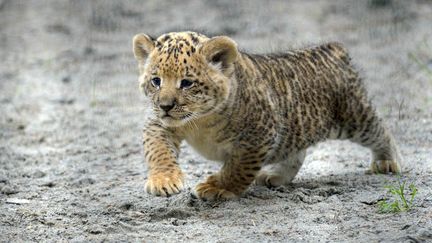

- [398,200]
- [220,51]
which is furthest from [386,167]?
Result: [220,51]

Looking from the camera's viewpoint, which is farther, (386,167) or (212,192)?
(386,167)

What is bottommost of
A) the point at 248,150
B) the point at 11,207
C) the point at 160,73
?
the point at 11,207

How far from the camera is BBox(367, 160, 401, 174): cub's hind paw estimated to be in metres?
8.84

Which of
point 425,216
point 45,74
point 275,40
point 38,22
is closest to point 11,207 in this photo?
point 425,216

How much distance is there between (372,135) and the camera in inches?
352

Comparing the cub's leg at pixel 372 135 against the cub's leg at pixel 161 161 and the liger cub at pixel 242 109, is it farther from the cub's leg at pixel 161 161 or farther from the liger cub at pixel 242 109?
the cub's leg at pixel 161 161

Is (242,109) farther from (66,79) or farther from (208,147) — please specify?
(66,79)

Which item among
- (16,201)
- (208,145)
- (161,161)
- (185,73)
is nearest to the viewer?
(185,73)

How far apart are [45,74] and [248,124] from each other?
6.14 meters

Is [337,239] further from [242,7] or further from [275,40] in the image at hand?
[242,7]

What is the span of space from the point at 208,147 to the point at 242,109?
428mm

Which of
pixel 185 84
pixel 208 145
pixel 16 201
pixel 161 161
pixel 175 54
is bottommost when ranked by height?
pixel 16 201

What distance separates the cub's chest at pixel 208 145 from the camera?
7539 mm

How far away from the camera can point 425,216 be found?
6.78 m
